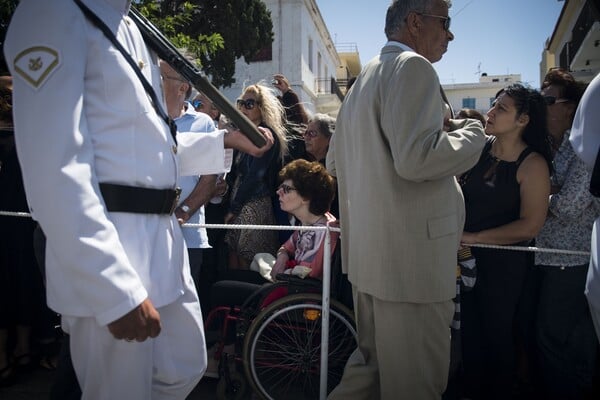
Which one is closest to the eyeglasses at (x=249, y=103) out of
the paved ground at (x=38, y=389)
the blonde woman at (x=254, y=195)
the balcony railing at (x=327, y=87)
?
the blonde woman at (x=254, y=195)

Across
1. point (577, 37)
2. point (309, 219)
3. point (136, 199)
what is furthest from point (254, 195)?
point (577, 37)

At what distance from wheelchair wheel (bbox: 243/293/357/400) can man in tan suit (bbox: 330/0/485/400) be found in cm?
69

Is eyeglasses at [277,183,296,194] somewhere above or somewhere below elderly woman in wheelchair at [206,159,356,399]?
above

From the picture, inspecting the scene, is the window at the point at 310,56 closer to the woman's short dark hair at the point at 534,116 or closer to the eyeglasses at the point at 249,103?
the eyeglasses at the point at 249,103

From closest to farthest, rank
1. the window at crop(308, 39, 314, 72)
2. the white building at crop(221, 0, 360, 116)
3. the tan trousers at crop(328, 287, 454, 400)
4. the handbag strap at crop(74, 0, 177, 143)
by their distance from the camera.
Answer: the handbag strap at crop(74, 0, 177, 143) < the tan trousers at crop(328, 287, 454, 400) < the white building at crop(221, 0, 360, 116) < the window at crop(308, 39, 314, 72)

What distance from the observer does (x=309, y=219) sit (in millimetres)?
3164

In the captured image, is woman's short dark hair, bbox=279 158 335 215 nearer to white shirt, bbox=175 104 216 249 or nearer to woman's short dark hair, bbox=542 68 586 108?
white shirt, bbox=175 104 216 249

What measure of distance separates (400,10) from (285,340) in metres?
1.92

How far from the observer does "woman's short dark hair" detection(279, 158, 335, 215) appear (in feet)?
10.3

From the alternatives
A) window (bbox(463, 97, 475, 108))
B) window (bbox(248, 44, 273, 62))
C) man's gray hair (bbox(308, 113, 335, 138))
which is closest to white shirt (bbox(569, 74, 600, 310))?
man's gray hair (bbox(308, 113, 335, 138))

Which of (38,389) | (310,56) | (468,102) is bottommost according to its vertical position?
(38,389)

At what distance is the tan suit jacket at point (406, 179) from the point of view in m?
1.81

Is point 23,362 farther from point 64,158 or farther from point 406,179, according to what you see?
point 406,179

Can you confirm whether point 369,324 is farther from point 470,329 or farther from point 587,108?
point 587,108
